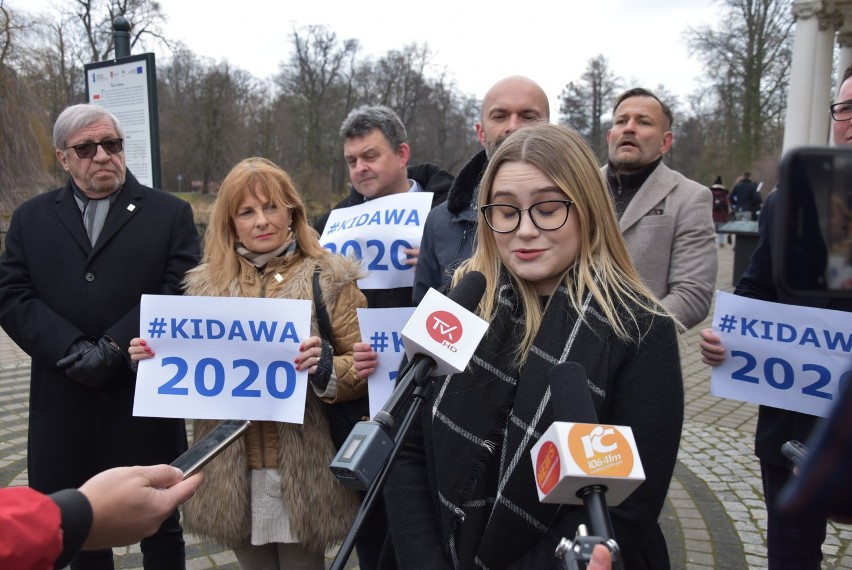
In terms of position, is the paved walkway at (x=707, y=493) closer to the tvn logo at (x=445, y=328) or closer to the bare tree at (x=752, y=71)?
the tvn logo at (x=445, y=328)

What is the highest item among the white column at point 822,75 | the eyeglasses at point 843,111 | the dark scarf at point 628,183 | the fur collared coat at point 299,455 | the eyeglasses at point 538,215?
the white column at point 822,75

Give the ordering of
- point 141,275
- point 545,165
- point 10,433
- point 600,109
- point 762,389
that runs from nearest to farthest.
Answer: point 545,165 < point 762,389 < point 141,275 < point 10,433 < point 600,109

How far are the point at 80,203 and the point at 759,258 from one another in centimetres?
310

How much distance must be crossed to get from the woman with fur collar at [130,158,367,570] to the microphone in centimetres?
167

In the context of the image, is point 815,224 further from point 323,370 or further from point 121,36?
point 121,36

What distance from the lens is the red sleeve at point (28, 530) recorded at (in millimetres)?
1333

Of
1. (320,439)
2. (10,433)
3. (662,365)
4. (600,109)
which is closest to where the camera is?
(662,365)

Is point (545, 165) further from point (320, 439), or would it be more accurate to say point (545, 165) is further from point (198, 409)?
point (198, 409)

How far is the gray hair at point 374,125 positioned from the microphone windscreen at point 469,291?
223cm

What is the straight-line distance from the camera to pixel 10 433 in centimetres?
598

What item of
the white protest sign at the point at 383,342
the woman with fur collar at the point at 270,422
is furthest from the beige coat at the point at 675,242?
the woman with fur collar at the point at 270,422

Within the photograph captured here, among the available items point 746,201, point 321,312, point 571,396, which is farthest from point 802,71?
point 571,396

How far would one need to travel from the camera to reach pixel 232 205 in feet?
9.66

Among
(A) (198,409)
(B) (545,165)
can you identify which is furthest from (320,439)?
(B) (545,165)
